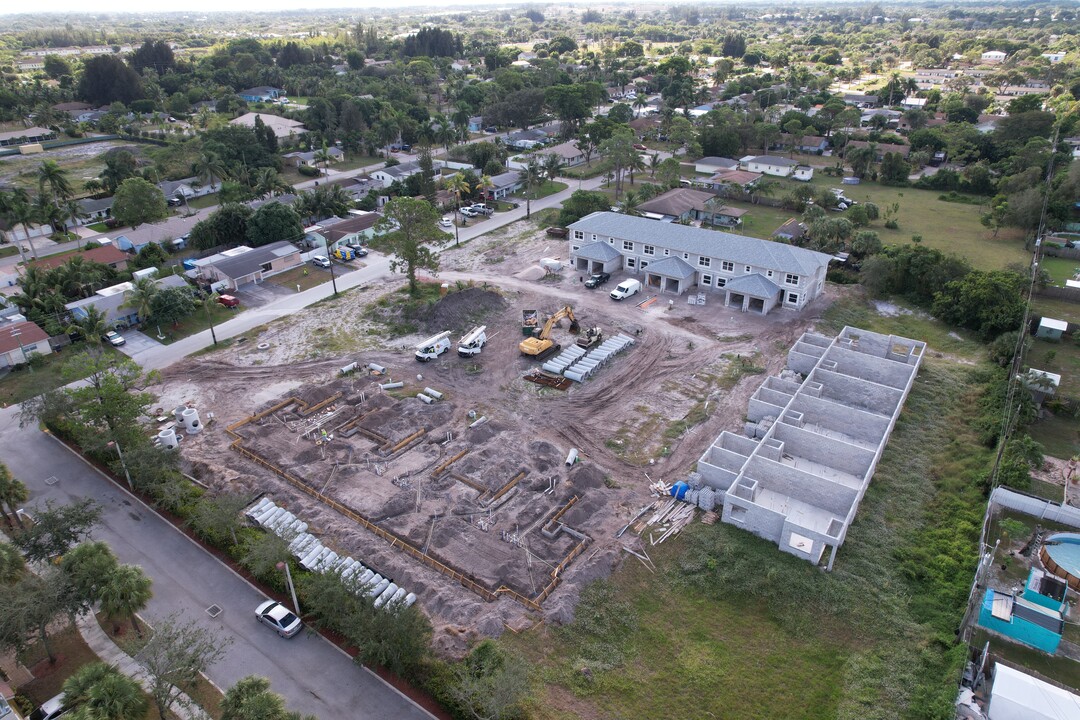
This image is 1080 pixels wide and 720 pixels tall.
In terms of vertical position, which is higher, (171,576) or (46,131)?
(46,131)

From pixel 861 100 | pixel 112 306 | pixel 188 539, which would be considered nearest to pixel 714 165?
pixel 861 100

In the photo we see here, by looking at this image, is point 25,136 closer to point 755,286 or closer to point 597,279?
point 597,279

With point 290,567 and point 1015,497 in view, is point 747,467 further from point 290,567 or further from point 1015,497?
point 290,567

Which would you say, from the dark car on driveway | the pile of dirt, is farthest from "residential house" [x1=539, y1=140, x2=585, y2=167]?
the pile of dirt

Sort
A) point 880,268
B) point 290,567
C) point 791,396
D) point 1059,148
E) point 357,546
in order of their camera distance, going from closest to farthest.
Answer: point 290,567 < point 357,546 < point 791,396 < point 880,268 < point 1059,148

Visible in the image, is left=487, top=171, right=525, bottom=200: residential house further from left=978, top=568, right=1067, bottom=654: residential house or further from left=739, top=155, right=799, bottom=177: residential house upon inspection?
left=978, top=568, right=1067, bottom=654: residential house

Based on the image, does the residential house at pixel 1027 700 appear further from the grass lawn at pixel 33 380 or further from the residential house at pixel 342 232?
the residential house at pixel 342 232

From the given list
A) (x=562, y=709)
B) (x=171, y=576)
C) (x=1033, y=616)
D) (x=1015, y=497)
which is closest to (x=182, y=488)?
(x=171, y=576)
